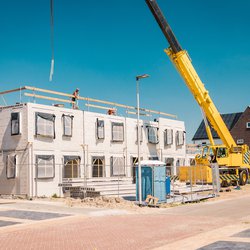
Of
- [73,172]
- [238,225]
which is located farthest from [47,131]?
[238,225]

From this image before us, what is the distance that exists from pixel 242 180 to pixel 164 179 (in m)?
14.6

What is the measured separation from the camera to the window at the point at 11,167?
27.7 metres

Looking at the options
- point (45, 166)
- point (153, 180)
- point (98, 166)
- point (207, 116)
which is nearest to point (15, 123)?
point (45, 166)

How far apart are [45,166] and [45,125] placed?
277 centimetres

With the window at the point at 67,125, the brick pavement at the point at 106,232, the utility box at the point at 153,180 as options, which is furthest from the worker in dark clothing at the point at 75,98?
the brick pavement at the point at 106,232

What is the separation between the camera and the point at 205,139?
73.8 meters

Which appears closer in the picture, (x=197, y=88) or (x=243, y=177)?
(x=197, y=88)

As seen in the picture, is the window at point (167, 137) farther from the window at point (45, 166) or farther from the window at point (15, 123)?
the window at point (15, 123)

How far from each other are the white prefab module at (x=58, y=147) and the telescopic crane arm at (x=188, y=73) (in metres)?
6.75

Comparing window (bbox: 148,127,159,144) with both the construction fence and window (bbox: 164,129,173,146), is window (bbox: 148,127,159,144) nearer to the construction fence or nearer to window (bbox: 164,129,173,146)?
window (bbox: 164,129,173,146)

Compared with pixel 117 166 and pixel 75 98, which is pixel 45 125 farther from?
pixel 117 166

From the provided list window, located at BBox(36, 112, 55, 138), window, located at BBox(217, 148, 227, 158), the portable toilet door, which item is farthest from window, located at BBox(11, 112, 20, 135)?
window, located at BBox(217, 148, 227, 158)

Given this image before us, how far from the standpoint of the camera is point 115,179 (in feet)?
105

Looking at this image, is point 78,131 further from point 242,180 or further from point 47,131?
point 242,180
